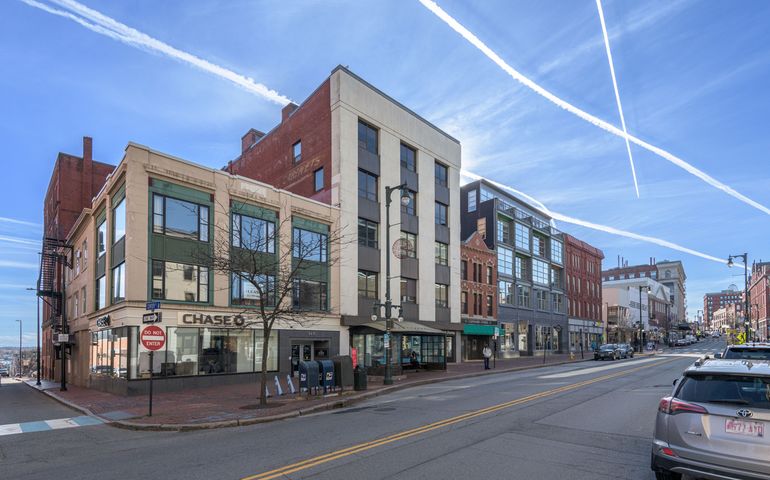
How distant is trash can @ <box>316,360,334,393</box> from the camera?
1741 centimetres

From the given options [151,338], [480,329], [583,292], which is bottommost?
[480,329]

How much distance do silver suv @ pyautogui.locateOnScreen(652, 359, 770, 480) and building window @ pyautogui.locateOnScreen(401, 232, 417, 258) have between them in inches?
1103

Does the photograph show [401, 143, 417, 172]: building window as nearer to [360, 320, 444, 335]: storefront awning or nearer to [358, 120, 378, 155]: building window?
[358, 120, 378, 155]: building window

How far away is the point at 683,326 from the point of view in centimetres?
11812

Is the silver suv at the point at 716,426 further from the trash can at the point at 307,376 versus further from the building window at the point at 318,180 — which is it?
the building window at the point at 318,180

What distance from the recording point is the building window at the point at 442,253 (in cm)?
3828

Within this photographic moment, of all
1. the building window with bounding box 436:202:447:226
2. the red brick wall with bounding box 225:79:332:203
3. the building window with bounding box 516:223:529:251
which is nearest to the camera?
the red brick wall with bounding box 225:79:332:203

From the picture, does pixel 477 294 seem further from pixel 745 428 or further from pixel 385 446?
pixel 745 428

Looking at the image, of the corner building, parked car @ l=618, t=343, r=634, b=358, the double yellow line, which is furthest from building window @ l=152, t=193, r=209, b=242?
parked car @ l=618, t=343, r=634, b=358

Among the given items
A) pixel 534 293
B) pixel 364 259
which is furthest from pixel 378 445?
pixel 534 293

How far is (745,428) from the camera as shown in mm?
5410

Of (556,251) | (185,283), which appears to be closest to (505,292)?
(556,251)

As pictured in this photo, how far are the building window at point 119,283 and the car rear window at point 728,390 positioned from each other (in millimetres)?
21134

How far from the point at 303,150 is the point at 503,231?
23.3m
